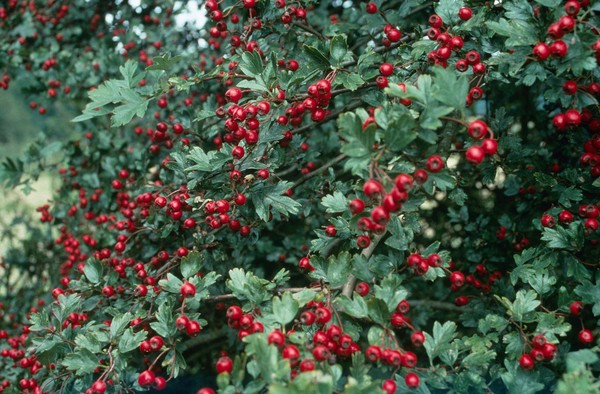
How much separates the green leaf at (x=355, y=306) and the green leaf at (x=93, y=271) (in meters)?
0.99

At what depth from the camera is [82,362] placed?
1757mm

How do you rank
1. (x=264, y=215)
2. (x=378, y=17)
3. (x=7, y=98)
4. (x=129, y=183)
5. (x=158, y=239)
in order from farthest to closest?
1. (x=7, y=98)
2. (x=129, y=183)
3. (x=158, y=239)
4. (x=378, y=17)
5. (x=264, y=215)

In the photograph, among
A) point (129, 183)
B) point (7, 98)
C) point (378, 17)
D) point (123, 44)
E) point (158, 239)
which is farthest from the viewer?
point (7, 98)

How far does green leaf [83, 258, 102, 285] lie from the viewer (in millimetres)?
2164

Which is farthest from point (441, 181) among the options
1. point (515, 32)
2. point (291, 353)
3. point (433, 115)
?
point (291, 353)

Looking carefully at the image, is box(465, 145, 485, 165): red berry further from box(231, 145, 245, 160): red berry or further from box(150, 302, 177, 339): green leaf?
box(150, 302, 177, 339): green leaf

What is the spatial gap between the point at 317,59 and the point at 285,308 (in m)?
0.80

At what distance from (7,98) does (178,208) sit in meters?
11.8

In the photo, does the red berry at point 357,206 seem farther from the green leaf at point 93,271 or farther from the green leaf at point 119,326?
the green leaf at point 93,271

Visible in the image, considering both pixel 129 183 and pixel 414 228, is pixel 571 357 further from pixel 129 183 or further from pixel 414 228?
pixel 129 183

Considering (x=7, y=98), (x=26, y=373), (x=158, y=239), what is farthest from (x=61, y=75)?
(x=7, y=98)

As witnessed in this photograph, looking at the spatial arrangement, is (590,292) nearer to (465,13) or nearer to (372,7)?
(465,13)

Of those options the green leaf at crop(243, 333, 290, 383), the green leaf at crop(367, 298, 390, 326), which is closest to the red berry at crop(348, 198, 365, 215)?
the green leaf at crop(367, 298, 390, 326)

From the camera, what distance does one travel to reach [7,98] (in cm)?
1231
